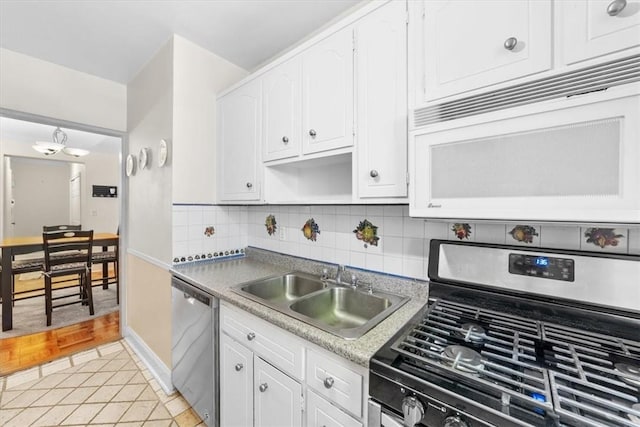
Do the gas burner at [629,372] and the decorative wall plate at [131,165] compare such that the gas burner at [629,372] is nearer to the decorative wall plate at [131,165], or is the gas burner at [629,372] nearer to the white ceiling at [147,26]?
the white ceiling at [147,26]

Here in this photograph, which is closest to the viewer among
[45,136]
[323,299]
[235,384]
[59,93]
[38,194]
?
[235,384]

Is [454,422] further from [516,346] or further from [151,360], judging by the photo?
[151,360]

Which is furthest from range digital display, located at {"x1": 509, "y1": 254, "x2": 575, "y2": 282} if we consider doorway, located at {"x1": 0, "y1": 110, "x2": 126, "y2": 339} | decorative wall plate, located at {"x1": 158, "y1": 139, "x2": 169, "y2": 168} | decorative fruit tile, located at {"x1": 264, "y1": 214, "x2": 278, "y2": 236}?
doorway, located at {"x1": 0, "y1": 110, "x2": 126, "y2": 339}

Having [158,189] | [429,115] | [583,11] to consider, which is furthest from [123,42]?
[583,11]

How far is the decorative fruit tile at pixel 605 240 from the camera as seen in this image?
2.96 feet

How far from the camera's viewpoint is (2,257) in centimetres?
264

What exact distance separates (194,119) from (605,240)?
2.32 meters

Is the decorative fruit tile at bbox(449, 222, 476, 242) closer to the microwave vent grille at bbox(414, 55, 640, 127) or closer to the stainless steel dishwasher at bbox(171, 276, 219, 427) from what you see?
the microwave vent grille at bbox(414, 55, 640, 127)

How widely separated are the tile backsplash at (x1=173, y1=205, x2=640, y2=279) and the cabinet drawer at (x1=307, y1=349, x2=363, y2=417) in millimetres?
633

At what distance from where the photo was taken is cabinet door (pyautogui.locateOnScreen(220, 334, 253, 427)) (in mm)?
1271

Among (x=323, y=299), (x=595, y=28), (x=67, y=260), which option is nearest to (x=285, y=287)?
(x=323, y=299)

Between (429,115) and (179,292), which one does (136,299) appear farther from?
(429,115)

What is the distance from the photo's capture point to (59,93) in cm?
222

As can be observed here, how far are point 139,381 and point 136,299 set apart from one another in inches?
28.4
